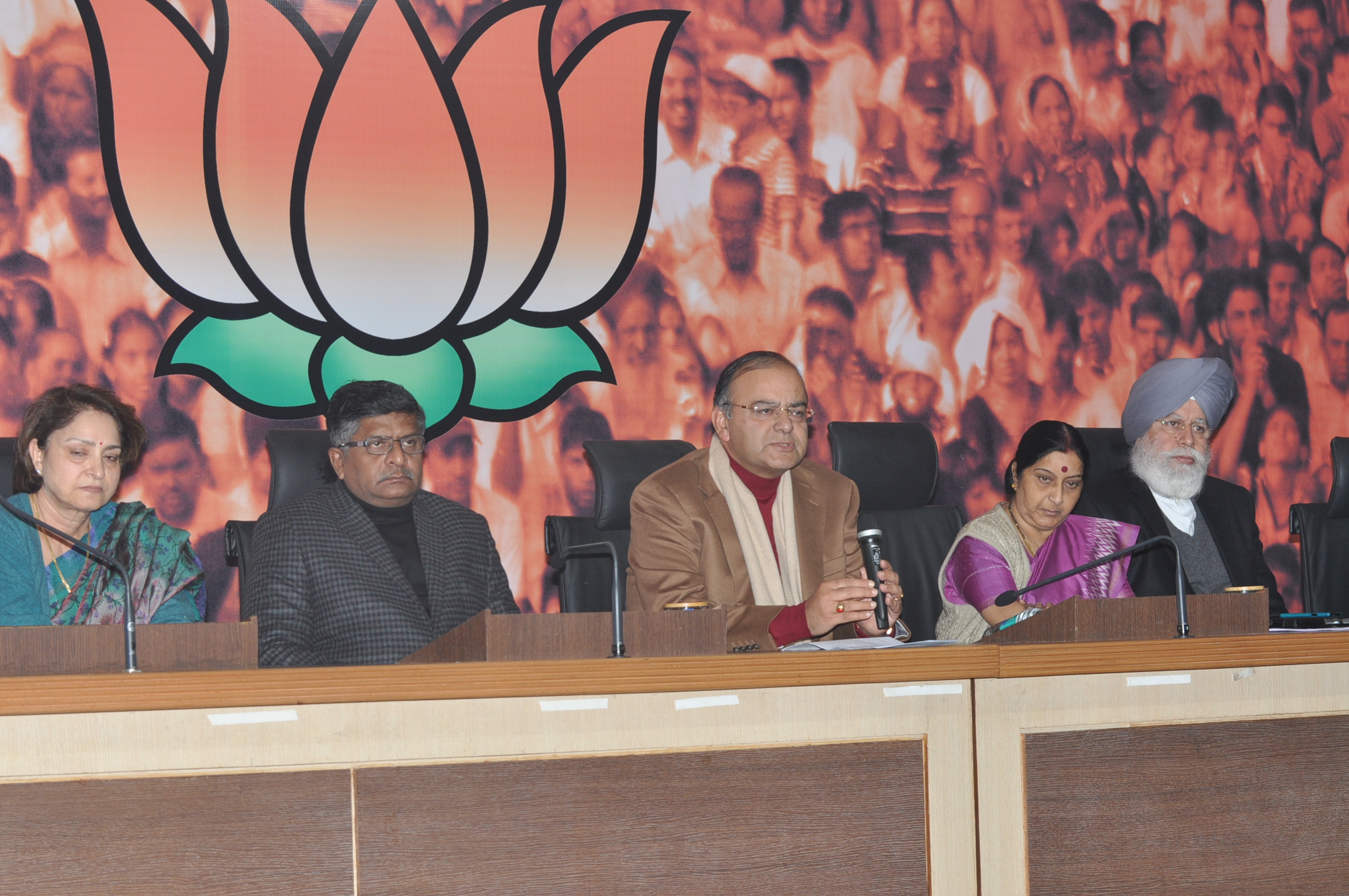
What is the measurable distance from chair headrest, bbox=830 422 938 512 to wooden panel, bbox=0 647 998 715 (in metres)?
1.51

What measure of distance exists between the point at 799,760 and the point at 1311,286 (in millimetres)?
3673

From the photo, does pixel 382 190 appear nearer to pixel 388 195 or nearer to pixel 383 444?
pixel 388 195

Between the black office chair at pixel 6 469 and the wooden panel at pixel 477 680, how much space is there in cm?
139

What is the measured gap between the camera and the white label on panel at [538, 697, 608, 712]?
1.67m

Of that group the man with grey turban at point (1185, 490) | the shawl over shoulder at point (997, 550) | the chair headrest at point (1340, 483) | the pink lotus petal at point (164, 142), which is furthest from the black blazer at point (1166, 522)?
the pink lotus petal at point (164, 142)

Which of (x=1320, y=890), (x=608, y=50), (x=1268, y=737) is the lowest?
(x=1320, y=890)

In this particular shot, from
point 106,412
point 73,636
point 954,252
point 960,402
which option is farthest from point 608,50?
point 73,636

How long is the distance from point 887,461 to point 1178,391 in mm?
943

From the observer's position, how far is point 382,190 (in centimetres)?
354

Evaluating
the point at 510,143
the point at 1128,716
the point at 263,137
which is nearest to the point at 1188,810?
the point at 1128,716

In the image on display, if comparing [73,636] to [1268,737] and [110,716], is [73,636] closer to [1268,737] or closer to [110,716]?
[110,716]

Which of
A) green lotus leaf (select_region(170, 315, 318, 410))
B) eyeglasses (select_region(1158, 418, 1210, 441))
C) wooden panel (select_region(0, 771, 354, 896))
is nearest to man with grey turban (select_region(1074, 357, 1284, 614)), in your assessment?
eyeglasses (select_region(1158, 418, 1210, 441))

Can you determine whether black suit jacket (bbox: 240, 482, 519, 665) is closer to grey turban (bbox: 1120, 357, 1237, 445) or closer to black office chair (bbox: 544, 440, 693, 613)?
black office chair (bbox: 544, 440, 693, 613)

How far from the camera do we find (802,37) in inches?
156
